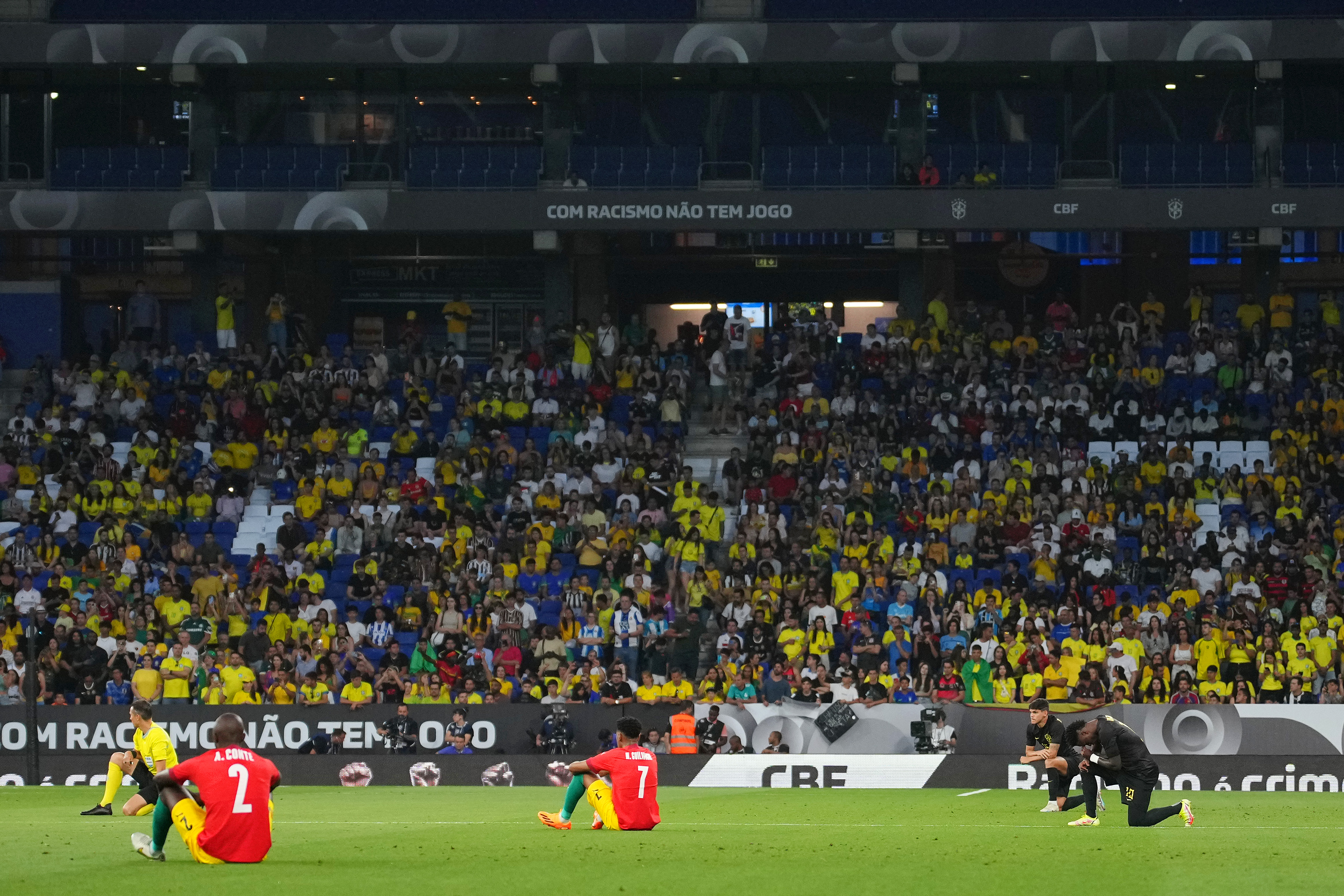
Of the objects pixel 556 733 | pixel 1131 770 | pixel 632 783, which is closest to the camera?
pixel 632 783

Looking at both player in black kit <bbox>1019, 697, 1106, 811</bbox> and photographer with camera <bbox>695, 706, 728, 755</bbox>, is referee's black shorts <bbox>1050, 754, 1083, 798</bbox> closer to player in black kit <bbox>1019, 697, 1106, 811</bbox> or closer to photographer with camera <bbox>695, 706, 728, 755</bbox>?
player in black kit <bbox>1019, 697, 1106, 811</bbox>

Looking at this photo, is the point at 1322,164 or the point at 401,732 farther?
the point at 1322,164

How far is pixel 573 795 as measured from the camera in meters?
17.8

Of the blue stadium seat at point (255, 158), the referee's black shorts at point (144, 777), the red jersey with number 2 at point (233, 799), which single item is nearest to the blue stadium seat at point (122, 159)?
the blue stadium seat at point (255, 158)

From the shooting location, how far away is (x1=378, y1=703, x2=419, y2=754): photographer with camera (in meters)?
29.1

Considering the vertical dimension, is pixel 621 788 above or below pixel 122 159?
below

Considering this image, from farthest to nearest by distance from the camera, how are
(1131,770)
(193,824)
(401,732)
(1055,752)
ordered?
(401,732) < (1055,752) < (1131,770) < (193,824)

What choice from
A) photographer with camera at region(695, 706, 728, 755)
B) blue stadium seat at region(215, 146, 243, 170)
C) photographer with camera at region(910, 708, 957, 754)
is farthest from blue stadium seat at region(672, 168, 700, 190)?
photographer with camera at region(910, 708, 957, 754)

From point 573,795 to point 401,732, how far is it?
11905 millimetres

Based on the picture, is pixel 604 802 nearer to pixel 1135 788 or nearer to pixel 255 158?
pixel 1135 788

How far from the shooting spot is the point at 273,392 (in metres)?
39.4

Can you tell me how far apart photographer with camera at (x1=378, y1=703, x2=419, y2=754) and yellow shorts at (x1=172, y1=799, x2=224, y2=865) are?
577 inches

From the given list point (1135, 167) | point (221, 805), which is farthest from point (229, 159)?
point (221, 805)

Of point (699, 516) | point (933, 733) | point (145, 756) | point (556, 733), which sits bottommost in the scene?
point (933, 733)
